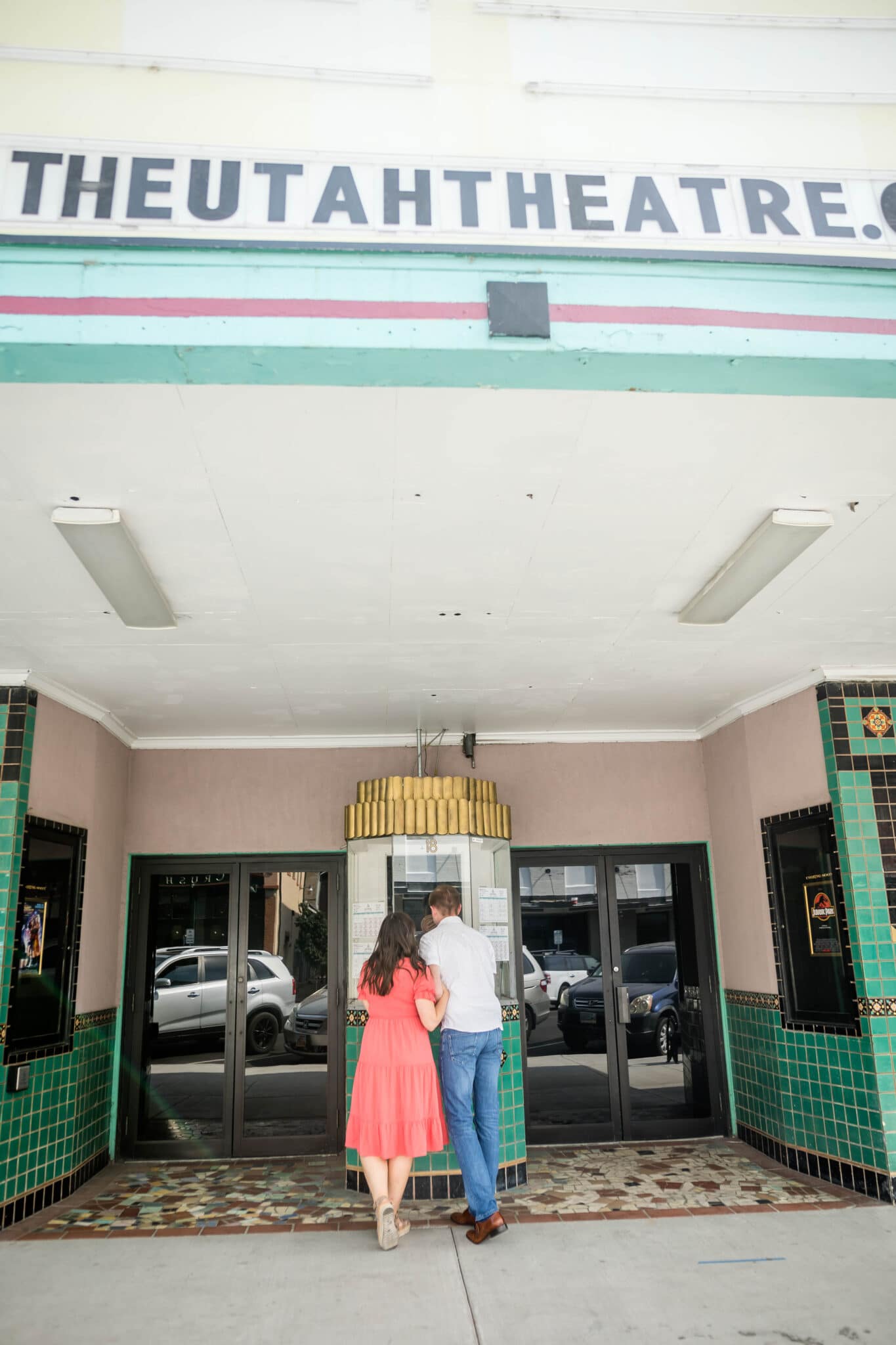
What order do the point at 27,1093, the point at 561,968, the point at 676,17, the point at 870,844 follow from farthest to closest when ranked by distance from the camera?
the point at 561,968 → the point at 870,844 → the point at 27,1093 → the point at 676,17

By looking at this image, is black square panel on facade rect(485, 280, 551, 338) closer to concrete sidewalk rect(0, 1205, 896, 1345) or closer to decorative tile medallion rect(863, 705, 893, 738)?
concrete sidewalk rect(0, 1205, 896, 1345)

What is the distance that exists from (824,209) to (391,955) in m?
3.50

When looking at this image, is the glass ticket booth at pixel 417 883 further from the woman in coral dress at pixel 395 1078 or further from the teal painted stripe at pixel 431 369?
the teal painted stripe at pixel 431 369

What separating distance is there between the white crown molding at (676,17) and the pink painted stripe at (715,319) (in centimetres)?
107

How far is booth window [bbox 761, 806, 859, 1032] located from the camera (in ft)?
18.0

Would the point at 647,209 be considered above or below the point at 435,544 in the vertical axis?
above

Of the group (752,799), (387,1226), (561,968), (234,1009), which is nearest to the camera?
(387,1226)

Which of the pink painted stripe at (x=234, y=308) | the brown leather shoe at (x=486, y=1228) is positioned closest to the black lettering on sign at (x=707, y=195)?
the pink painted stripe at (x=234, y=308)

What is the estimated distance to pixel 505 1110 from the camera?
17.9ft

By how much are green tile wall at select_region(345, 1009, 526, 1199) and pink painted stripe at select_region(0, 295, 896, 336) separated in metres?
4.14

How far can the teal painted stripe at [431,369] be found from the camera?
2377mm

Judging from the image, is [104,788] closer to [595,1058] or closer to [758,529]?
[595,1058]

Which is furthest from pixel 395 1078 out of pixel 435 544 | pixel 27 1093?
pixel 435 544

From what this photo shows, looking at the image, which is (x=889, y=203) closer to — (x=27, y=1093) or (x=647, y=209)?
(x=647, y=209)
